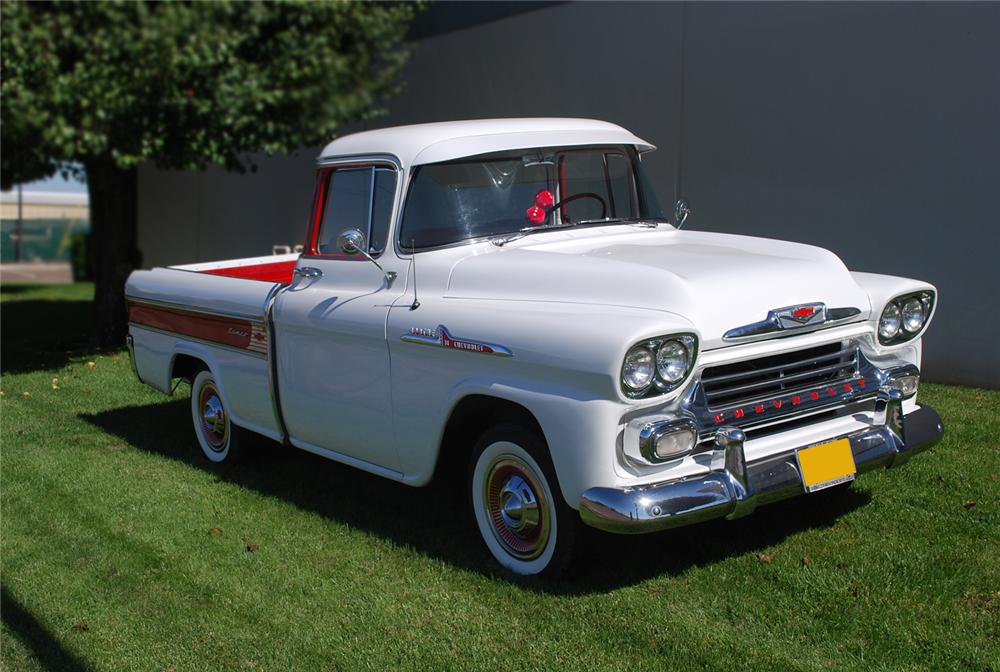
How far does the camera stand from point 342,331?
529 cm

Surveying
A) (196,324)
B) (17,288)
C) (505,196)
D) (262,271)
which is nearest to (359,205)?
(505,196)

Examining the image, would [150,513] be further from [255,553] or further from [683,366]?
[683,366]

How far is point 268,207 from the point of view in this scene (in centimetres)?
1510

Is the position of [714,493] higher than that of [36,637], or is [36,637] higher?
[714,493]

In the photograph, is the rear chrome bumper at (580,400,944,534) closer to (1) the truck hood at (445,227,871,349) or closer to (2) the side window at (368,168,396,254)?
(1) the truck hood at (445,227,871,349)

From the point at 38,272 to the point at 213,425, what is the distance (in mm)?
22944

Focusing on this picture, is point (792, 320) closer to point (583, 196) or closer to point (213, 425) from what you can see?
point (583, 196)

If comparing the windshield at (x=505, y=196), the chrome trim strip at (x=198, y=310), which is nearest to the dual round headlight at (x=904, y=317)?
the windshield at (x=505, y=196)

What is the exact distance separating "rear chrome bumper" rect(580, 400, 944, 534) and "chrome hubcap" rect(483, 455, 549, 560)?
1.42 ft

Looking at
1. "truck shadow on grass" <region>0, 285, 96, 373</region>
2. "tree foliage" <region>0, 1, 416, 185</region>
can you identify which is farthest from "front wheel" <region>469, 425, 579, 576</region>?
"truck shadow on grass" <region>0, 285, 96, 373</region>

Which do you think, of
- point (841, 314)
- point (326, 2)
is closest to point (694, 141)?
point (326, 2)

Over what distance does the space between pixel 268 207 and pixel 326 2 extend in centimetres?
505

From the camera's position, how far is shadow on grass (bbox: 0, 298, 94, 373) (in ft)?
37.5

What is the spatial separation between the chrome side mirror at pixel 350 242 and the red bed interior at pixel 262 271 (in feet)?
6.71
